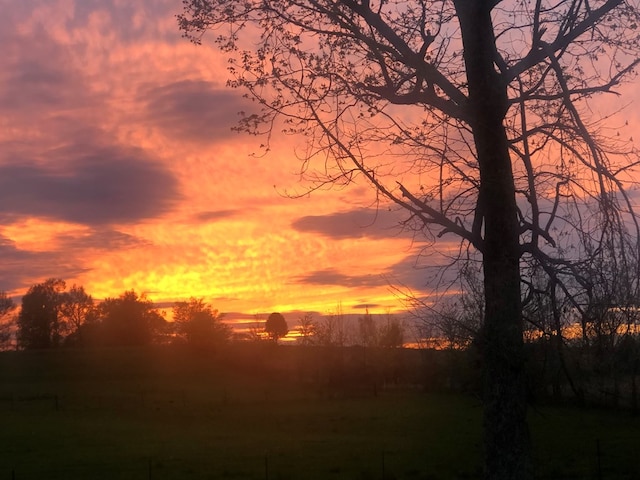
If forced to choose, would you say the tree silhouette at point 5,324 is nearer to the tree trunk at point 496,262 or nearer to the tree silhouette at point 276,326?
the tree silhouette at point 276,326

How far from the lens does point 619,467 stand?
86.3 feet

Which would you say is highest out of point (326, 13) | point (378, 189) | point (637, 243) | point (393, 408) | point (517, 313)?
point (326, 13)

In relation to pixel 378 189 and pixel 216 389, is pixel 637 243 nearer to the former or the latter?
pixel 378 189

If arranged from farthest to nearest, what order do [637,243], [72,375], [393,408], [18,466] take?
[72,375]
[393,408]
[18,466]
[637,243]

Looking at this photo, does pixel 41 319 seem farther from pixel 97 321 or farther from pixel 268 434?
pixel 268 434

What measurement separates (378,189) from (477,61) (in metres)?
1.55

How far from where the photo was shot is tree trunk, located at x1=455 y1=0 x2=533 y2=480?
675 centimetres

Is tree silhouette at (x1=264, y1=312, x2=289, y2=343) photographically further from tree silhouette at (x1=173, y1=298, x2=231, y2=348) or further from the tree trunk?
the tree trunk

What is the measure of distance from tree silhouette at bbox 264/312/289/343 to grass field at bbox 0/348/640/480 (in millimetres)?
39164

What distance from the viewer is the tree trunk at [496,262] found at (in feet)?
22.2

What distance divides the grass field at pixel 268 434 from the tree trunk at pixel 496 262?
0.88 m

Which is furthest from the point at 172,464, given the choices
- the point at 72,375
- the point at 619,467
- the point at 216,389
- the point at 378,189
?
the point at 72,375

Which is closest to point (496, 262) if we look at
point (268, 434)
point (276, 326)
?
point (268, 434)

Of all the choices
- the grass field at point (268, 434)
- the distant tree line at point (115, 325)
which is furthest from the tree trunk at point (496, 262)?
the distant tree line at point (115, 325)
